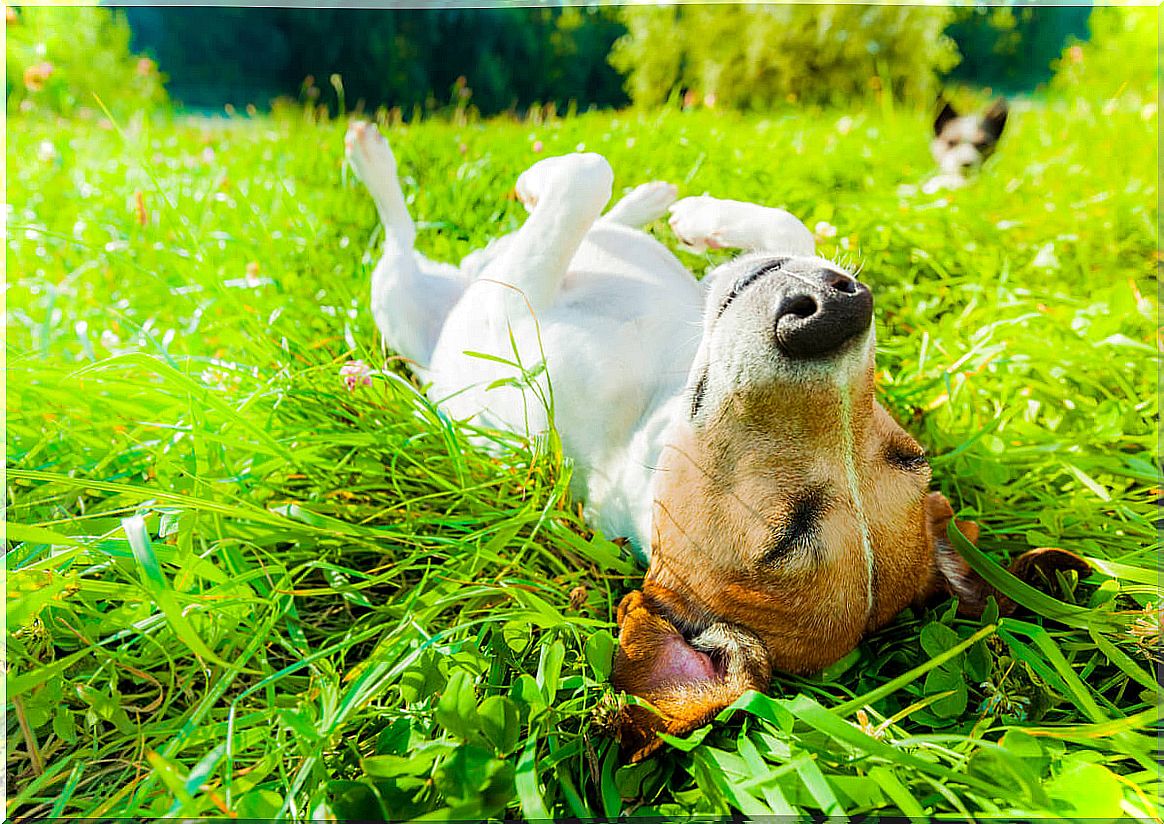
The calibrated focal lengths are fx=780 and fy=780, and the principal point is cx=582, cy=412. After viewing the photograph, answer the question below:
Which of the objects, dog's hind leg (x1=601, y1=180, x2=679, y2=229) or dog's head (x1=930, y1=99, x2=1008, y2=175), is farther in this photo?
dog's head (x1=930, y1=99, x2=1008, y2=175)

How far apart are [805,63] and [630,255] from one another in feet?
13.9

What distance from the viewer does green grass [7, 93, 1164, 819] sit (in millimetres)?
1355

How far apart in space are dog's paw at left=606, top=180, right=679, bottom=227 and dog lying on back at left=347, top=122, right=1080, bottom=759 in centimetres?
45

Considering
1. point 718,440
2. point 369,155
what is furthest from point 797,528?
point 369,155

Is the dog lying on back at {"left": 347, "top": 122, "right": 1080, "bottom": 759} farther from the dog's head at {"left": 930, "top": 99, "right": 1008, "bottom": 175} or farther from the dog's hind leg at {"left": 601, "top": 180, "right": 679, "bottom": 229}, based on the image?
the dog's head at {"left": 930, "top": 99, "right": 1008, "bottom": 175}

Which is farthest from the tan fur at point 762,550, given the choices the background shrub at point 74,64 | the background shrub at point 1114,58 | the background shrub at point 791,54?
the background shrub at point 1114,58

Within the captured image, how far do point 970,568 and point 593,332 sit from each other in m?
1.05

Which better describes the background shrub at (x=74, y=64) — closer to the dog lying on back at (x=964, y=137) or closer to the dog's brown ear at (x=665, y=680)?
the dog's brown ear at (x=665, y=680)

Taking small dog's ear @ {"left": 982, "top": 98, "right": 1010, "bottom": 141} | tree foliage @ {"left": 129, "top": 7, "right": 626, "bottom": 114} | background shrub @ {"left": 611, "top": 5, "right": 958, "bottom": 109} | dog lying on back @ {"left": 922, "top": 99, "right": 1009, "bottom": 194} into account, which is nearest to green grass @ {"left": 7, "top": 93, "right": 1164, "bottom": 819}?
tree foliage @ {"left": 129, "top": 7, "right": 626, "bottom": 114}

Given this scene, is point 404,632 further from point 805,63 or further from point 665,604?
point 805,63

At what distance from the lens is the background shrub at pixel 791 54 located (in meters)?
4.43

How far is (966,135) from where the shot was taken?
5.37m

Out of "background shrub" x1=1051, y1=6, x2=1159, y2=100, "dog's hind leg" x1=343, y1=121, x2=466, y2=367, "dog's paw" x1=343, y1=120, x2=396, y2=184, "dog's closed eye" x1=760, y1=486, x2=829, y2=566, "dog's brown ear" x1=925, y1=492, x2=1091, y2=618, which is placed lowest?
"dog's brown ear" x1=925, y1=492, x2=1091, y2=618

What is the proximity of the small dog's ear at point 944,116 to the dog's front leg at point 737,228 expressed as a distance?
4.20m
